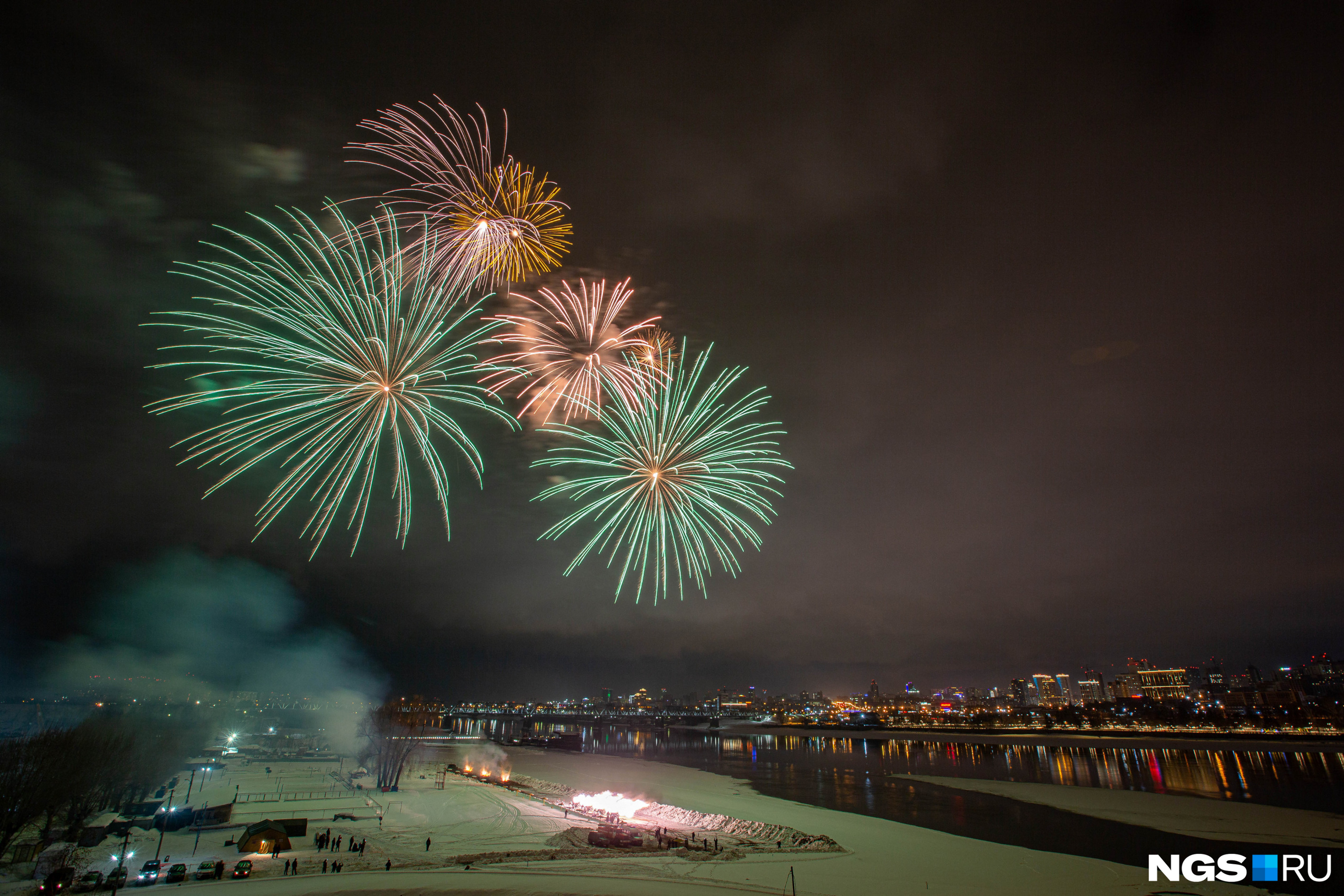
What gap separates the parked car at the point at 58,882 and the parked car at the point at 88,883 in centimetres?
18

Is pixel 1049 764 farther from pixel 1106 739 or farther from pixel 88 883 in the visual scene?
pixel 88 883

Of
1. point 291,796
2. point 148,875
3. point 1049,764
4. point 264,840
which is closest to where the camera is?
point 148,875

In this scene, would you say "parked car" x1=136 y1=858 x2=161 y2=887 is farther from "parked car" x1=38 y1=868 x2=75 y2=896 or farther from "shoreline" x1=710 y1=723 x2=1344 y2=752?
"shoreline" x1=710 y1=723 x2=1344 y2=752

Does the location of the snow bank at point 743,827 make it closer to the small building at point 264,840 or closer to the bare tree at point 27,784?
the small building at point 264,840

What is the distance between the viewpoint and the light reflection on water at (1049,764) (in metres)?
47.8

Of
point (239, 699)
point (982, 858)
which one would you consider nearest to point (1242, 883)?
point (982, 858)

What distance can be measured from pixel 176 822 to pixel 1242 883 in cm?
4772

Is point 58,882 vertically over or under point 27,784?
under

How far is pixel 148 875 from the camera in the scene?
21.1 m

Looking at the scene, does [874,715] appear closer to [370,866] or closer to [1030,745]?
[1030,745]

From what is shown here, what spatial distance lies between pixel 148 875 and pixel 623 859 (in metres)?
17.4

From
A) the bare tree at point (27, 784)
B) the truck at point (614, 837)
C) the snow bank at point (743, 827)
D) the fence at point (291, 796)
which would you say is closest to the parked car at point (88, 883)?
the bare tree at point (27, 784)

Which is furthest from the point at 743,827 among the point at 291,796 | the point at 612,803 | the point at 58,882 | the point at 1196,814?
the point at 291,796

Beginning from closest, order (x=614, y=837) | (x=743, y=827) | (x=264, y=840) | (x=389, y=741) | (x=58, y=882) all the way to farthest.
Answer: (x=58, y=882) < (x=264, y=840) < (x=614, y=837) < (x=743, y=827) < (x=389, y=741)
